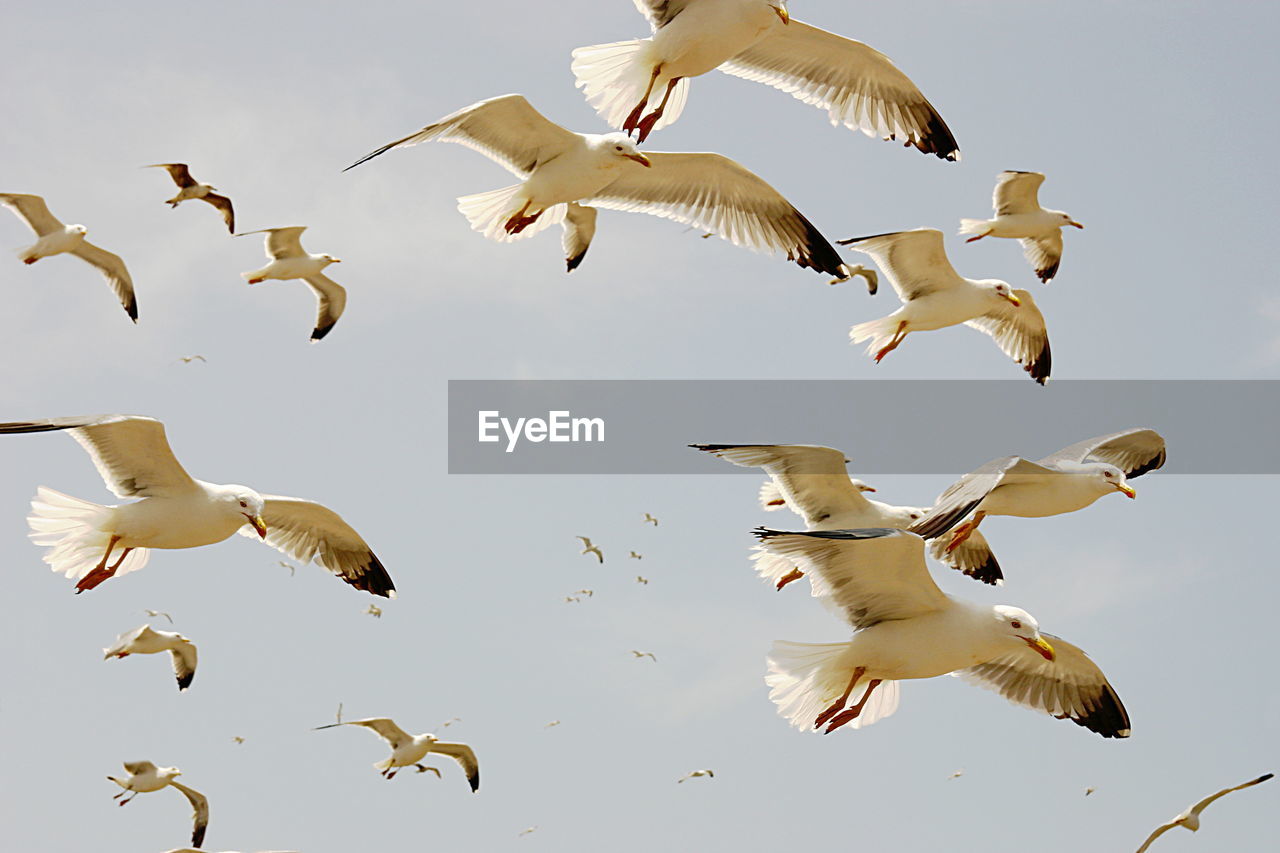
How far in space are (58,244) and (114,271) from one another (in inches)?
32.9

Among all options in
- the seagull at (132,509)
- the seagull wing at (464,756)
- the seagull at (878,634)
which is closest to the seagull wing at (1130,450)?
the seagull at (878,634)

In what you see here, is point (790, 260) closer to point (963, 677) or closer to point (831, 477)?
A: point (831, 477)

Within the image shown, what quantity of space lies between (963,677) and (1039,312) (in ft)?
17.6

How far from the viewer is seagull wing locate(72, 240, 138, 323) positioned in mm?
15711

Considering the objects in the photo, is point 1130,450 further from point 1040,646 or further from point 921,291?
point 1040,646

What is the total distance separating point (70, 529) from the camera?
8555 millimetres

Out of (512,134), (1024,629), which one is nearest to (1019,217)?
(512,134)

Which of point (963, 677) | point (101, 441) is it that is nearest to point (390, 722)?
point (101, 441)

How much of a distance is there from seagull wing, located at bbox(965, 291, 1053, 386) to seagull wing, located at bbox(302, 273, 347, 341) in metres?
7.16

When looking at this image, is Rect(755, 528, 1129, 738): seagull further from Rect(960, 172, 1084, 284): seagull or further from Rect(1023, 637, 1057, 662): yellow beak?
Rect(960, 172, 1084, 284): seagull

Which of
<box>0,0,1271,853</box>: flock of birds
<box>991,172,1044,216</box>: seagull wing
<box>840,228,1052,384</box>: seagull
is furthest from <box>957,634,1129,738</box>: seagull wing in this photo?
<box>991,172,1044,216</box>: seagull wing

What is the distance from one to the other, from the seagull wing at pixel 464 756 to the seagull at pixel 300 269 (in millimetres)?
4593

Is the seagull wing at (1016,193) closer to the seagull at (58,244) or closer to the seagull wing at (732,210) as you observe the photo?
the seagull wing at (732,210)

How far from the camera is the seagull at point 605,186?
29.5 feet
